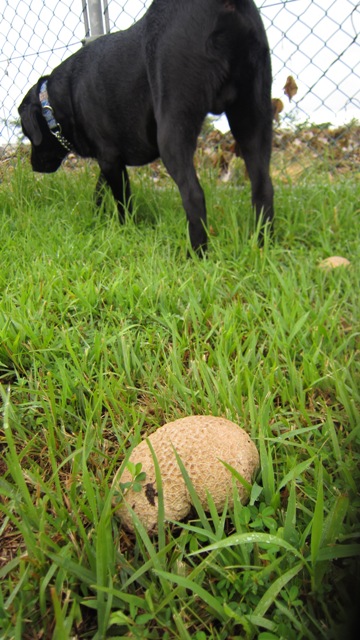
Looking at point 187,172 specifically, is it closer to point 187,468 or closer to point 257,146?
point 257,146

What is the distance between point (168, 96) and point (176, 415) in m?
1.56

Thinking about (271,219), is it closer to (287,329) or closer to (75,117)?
(287,329)

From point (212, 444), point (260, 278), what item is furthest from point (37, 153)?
point (212, 444)

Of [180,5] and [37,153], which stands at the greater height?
[180,5]

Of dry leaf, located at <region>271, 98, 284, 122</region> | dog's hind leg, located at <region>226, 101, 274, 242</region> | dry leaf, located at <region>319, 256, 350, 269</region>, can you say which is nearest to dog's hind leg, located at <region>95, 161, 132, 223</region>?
dog's hind leg, located at <region>226, 101, 274, 242</region>

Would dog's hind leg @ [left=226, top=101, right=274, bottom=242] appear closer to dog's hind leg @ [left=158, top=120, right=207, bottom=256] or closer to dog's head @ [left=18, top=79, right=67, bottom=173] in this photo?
dog's hind leg @ [left=158, top=120, right=207, bottom=256]

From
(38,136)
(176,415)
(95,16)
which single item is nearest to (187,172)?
(38,136)

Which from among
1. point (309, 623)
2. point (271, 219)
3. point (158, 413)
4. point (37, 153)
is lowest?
point (309, 623)

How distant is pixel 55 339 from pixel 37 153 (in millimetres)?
2049

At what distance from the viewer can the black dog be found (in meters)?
2.12

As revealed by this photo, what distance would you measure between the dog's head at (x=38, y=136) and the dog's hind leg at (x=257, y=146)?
1.28 meters

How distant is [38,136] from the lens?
306cm

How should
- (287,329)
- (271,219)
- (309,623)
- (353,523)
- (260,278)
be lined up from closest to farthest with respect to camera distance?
(309,623) < (353,523) < (287,329) < (260,278) < (271,219)

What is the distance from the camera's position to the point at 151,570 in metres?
0.85
